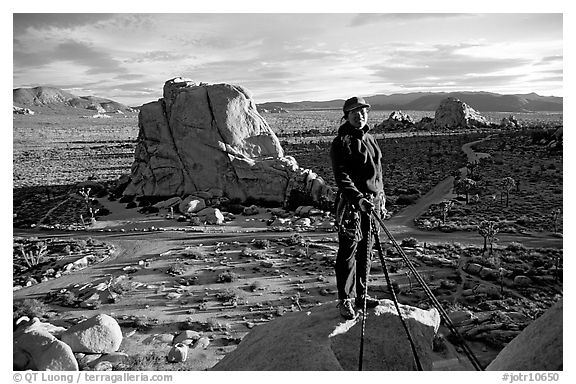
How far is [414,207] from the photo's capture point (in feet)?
73.3

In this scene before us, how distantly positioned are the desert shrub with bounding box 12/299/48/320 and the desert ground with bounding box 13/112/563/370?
57 millimetres

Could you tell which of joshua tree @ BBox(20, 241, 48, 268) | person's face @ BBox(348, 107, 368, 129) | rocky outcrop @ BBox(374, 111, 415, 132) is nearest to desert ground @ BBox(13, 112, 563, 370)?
joshua tree @ BBox(20, 241, 48, 268)

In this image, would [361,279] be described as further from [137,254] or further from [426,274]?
[137,254]

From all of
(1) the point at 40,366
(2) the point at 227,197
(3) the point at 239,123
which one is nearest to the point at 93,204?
(2) the point at 227,197

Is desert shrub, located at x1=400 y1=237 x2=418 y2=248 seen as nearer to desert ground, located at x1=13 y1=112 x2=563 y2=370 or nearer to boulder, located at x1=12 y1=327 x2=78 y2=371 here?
desert ground, located at x1=13 y1=112 x2=563 y2=370

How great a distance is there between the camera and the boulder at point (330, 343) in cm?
434

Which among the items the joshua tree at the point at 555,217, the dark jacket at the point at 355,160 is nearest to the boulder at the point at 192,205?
the joshua tree at the point at 555,217

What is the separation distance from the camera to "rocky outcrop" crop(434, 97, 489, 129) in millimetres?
68125

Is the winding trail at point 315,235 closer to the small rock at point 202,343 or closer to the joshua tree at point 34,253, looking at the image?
the joshua tree at point 34,253

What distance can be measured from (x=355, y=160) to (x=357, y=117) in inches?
18.6

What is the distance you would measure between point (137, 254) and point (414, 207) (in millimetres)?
14715

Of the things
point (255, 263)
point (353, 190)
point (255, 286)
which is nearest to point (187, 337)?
point (255, 286)

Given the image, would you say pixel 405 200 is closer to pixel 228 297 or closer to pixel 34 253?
pixel 228 297

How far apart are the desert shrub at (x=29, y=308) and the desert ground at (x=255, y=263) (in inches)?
2.3
